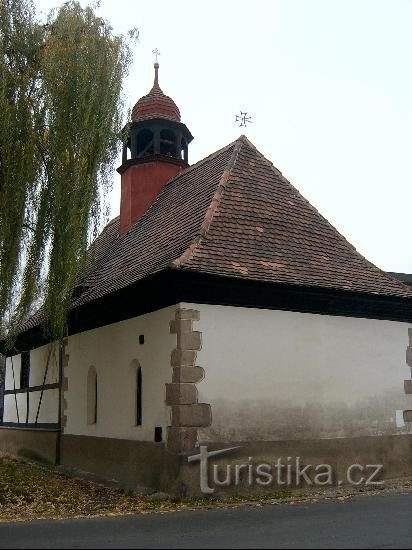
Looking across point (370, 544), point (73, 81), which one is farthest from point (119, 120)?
point (370, 544)

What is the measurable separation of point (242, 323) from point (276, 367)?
959 mm

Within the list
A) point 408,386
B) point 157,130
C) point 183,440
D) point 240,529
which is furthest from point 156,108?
point 240,529

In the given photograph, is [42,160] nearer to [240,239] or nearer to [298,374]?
[240,239]

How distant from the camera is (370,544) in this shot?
250 inches

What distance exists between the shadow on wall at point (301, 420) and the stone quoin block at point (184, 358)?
775 mm

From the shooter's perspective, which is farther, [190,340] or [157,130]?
[157,130]

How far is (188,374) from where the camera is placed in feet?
33.0

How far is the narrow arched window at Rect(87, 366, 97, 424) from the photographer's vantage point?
13.4m

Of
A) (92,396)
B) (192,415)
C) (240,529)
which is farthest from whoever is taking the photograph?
(92,396)

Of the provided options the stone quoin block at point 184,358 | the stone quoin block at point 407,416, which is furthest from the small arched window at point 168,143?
the stone quoin block at point 407,416

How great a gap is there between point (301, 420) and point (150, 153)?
27.8 feet

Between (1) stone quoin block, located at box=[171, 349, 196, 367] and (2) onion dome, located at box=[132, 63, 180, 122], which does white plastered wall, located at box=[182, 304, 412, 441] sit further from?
(2) onion dome, located at box=[132, 63, 180, 122]

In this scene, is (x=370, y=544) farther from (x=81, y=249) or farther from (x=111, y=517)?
(x=81, y=249)

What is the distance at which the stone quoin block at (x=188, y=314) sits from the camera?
33.5ft
